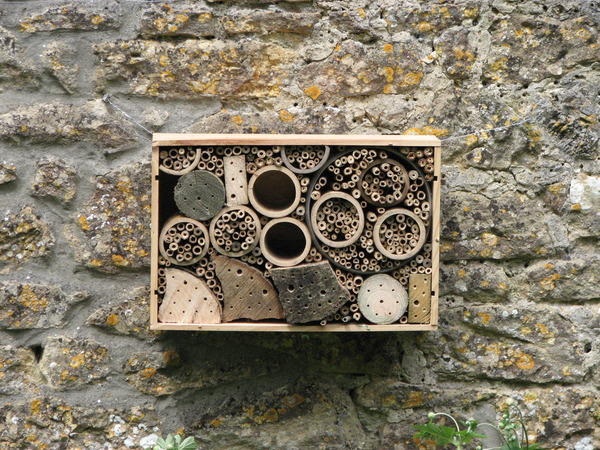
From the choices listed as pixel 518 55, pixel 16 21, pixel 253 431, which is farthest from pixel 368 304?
pixel 16 21

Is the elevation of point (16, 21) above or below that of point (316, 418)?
above

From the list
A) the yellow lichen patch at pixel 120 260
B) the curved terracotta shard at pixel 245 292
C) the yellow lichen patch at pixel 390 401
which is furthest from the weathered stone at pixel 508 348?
the yellow lichen patch at pixel 120 260

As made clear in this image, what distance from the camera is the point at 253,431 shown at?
212 cm

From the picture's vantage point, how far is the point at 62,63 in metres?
2.18

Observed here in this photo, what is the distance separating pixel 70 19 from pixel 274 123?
2.07 feet

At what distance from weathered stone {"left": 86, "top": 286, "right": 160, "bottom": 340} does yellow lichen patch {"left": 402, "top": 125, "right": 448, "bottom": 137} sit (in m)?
0.85

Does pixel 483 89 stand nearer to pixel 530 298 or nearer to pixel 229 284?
pixel 530 298

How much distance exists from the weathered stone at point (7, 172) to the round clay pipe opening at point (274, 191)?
68cm

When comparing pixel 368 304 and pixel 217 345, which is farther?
pixel 217 345

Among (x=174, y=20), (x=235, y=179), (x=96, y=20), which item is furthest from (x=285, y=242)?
(x=96, y=20)

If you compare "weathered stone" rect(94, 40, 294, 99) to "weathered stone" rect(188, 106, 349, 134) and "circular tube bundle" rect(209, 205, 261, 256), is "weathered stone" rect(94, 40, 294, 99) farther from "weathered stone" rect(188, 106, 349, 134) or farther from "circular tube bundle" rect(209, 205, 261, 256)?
"circular tube bundle" rect(209, 205, 261, 256)

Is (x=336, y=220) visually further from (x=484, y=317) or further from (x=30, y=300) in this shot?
(x=30, y=300)

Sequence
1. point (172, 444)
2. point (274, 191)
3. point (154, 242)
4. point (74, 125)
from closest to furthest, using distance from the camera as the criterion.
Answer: point (172, 444) < point (154, 242) < point (274, 191) < point (74, 125)

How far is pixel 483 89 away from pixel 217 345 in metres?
1.02
